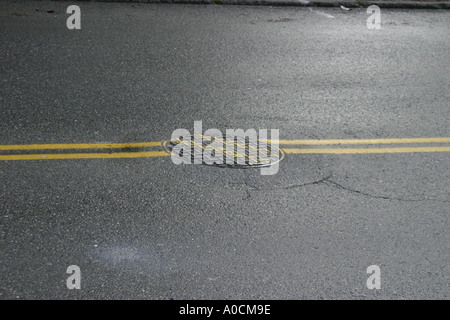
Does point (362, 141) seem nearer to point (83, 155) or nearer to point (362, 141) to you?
point (362, 141)

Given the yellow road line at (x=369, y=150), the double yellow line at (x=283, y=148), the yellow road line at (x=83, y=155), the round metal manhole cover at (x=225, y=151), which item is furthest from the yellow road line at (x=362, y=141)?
the yellow road line at (x=83, y=155)

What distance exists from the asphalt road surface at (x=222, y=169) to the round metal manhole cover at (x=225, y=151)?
0.15 metres

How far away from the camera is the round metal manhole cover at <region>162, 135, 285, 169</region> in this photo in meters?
6.01

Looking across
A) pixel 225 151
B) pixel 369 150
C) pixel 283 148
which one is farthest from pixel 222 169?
pixel 369 150

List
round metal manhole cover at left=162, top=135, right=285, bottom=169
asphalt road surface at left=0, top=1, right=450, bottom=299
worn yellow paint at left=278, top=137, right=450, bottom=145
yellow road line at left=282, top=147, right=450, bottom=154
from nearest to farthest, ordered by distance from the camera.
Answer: asphalt road surface at left=0, top=1, right=450, bottom=299 → round metal manhole cover at left=162, top=135, right=285, bottom=169 → yellow road line at left=282, top=147, right=450, bottom=154 → worn yellow paint at left=278, top=137, right=450, bottom=145

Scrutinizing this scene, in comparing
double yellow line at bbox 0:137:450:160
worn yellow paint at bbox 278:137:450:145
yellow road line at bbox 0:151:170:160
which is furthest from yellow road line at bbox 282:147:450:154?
yellow road line at bbox 0:151:170:160

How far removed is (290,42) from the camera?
9398 millimetres

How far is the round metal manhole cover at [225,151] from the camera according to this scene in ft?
19.7

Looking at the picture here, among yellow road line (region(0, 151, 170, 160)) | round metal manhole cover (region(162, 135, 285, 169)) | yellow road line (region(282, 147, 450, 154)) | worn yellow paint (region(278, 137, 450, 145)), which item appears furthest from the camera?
worn yellow paint (region(278, 137, 450, 145))

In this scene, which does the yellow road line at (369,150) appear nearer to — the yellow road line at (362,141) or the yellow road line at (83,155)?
the yellow road line at (362,141)

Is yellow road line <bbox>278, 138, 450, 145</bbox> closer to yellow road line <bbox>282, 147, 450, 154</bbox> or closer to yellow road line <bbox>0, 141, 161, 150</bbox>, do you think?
yellow road line <bbox>282, 147, 450, 154</bbox>

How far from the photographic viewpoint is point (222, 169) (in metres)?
5.89

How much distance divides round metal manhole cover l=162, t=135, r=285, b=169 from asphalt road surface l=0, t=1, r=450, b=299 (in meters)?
0.15
